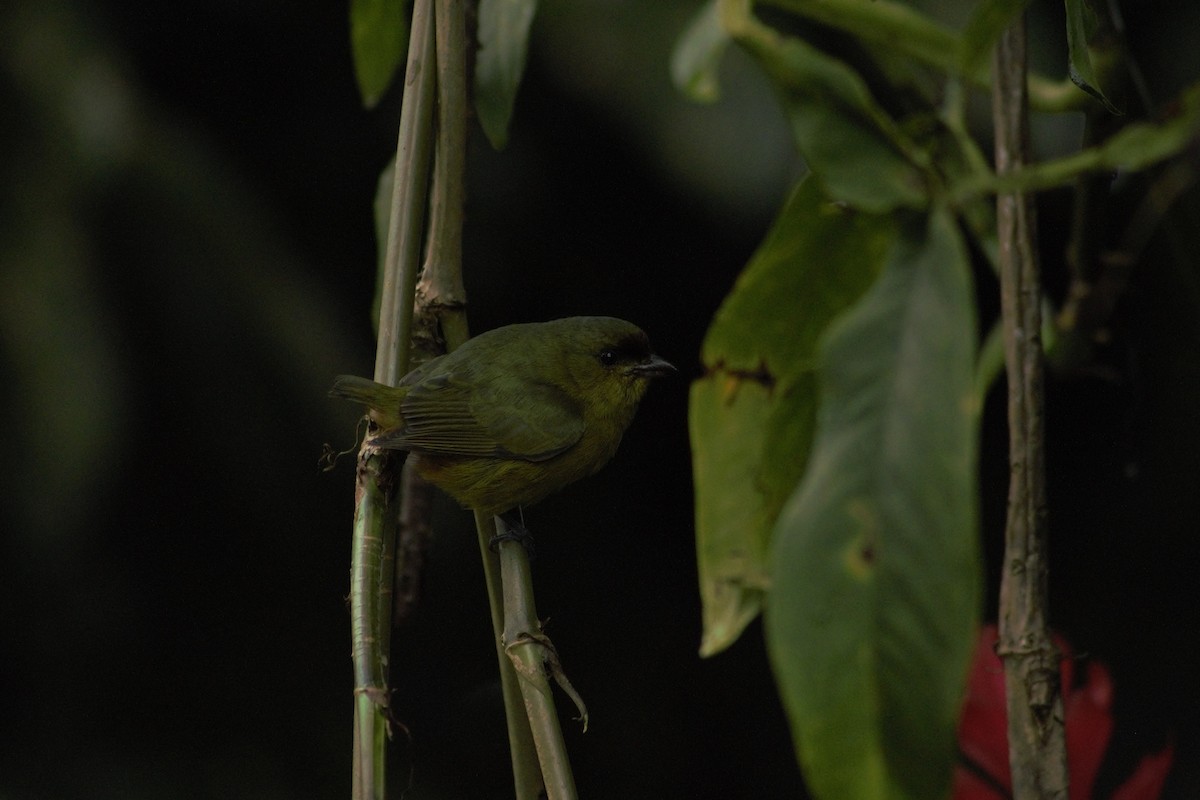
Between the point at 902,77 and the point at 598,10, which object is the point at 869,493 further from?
the point at 598,10

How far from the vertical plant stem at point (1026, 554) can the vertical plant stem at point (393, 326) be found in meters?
0.40

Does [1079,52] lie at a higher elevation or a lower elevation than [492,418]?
lower

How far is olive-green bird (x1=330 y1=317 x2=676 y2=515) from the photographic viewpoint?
6.23 ft

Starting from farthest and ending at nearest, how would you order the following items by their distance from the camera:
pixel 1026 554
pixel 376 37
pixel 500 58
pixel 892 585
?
pixel 376 37
pixel 500 58
pixel 1026 554
pixel 892 585

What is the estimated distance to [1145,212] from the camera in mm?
1804

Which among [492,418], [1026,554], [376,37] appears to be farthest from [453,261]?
[492,418]

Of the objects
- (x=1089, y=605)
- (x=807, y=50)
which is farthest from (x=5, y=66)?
(x=1089, y=605)

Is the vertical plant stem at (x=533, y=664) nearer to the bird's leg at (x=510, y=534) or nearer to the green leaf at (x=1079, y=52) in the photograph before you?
the bird's leg at (x=510, y=534)

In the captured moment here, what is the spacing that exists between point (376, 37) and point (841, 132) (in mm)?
824

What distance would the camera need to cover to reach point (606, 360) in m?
2.17

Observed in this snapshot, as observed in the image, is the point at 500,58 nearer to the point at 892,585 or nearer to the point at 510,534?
the point at 510,534

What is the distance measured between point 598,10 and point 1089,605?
1.69 m

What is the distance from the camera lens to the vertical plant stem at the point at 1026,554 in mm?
618

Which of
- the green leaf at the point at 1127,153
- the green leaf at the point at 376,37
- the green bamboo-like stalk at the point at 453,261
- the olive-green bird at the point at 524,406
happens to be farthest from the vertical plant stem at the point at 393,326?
the olive-green bird at the point at 524,406
